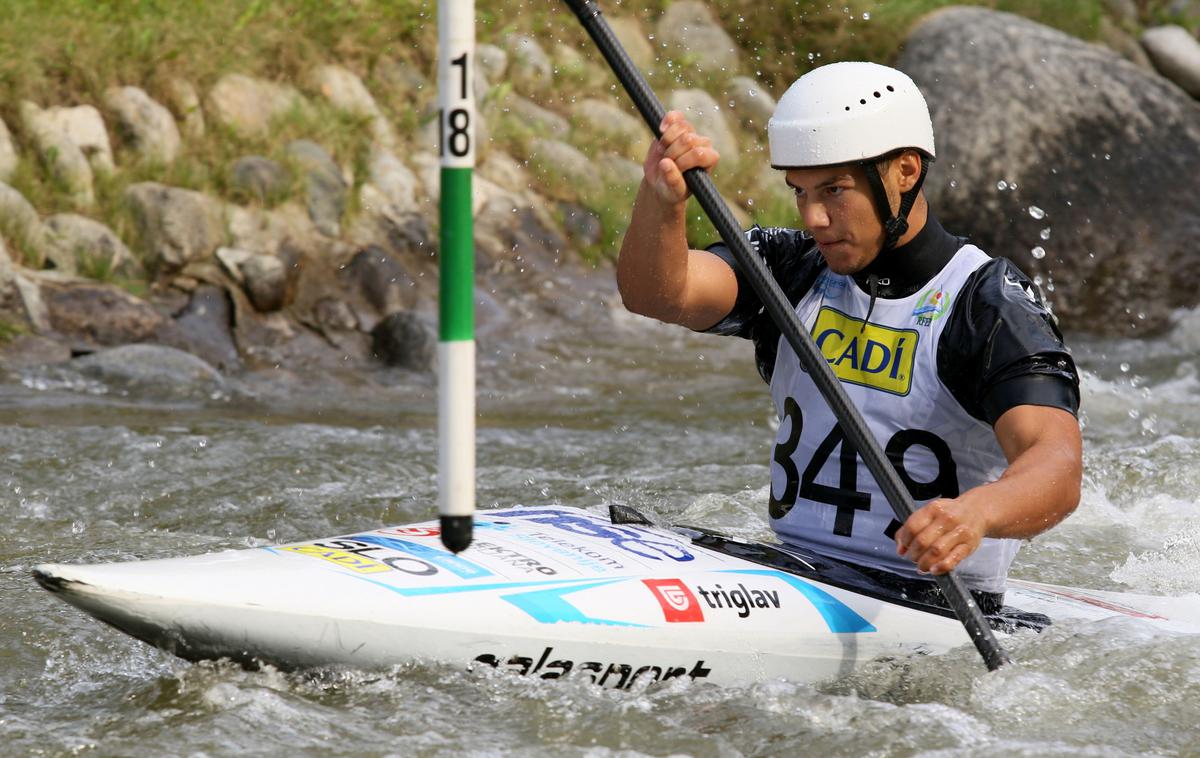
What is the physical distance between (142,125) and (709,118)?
471 cm

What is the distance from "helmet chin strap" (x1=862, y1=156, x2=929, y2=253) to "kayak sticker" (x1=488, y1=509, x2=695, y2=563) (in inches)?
34.4

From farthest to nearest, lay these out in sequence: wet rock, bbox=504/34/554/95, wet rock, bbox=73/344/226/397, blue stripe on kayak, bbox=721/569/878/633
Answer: wet rock, bbox=504/34/554/95 → wet rock, bbox=73/344/226/397 → blue stripe on kayak, bbox=721/569/878/633

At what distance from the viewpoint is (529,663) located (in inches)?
118

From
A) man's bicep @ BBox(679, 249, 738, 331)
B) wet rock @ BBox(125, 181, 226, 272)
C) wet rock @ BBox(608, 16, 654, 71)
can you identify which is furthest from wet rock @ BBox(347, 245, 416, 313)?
man's bicep @ BBox(679, 249, 738, 331)

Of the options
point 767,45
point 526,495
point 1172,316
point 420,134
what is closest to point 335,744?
point 526,495

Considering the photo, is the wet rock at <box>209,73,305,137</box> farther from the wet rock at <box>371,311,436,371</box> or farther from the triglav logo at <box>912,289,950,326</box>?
the triglav logo at <box>912,289,950,326</box>

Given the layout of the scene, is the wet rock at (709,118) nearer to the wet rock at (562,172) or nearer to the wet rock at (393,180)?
the wet rock at (562,172)

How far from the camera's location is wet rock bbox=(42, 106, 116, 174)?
802cm

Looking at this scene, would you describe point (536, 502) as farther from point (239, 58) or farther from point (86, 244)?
point (239, 58)

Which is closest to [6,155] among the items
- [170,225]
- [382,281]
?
[170,225]

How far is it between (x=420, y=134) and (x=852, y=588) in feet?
22.5

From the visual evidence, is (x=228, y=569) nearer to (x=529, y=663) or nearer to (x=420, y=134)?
(x=529, y=663)

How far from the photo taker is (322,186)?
877 centimetres

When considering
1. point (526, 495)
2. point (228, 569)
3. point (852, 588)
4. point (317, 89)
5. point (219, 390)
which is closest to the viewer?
point (228, 569)
